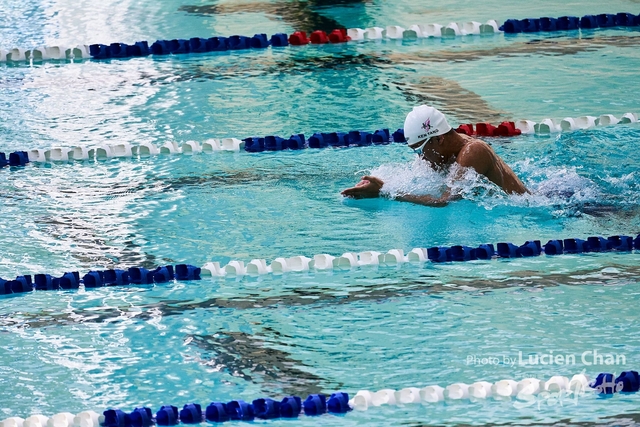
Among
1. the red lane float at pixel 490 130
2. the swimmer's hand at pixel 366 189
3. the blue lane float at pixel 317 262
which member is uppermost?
the red lane float at pixel 490 130

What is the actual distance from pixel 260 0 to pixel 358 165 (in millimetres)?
5082

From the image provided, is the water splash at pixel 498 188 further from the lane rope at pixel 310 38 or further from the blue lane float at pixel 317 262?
the lane rope at pixel 310 38

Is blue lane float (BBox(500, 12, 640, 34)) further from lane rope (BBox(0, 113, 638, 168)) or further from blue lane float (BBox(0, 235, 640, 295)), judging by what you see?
blue lane float (BBox(0, 235, 640, 295))

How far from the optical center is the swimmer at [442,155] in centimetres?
517

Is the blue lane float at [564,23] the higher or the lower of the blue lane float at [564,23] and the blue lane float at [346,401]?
the higher

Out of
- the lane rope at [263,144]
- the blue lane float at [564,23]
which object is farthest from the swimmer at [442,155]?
the blue lane float at [564,23]

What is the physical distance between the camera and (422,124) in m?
5.16

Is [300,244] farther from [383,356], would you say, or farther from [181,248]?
[383,356]

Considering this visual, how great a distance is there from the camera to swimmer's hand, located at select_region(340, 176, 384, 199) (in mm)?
5438

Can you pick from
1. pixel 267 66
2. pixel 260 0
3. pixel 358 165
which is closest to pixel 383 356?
pixel 358 165

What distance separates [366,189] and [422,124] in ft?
1.57

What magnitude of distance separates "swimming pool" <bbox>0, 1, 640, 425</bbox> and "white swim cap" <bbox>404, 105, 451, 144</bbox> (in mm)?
318

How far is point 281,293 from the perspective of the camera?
14.7ft

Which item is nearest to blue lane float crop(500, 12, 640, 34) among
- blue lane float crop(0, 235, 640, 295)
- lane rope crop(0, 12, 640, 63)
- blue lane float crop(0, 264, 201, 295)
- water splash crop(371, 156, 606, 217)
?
lane rope crop(0, 12, 640, 63)
